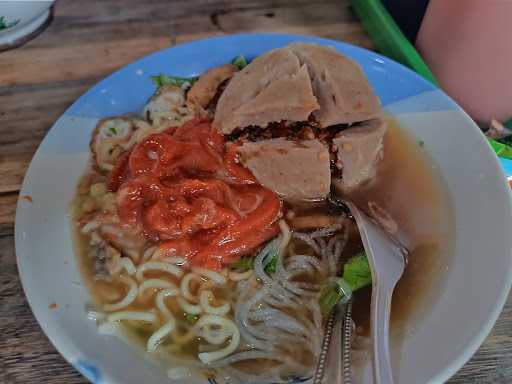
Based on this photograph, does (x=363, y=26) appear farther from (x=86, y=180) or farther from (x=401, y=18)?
(x=86, y=180)

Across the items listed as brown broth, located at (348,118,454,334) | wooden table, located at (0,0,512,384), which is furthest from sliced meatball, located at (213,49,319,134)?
wooden table, located at (0,0,512,384)

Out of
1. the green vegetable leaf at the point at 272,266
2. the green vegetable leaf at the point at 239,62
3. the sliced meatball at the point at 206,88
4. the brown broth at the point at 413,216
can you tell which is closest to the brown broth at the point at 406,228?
the brown broth at the point at 413,216

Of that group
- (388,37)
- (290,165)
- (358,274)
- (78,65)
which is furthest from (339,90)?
(78,65)

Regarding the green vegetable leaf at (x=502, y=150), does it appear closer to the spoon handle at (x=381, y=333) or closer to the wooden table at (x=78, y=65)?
the wooden table at (x=78, y=65)

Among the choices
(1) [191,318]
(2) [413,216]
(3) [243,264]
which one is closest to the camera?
(1) [191,318]

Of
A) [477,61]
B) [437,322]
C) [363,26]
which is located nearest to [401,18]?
[363,26]

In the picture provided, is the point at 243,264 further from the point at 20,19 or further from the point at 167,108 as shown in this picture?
the point at 20,19
